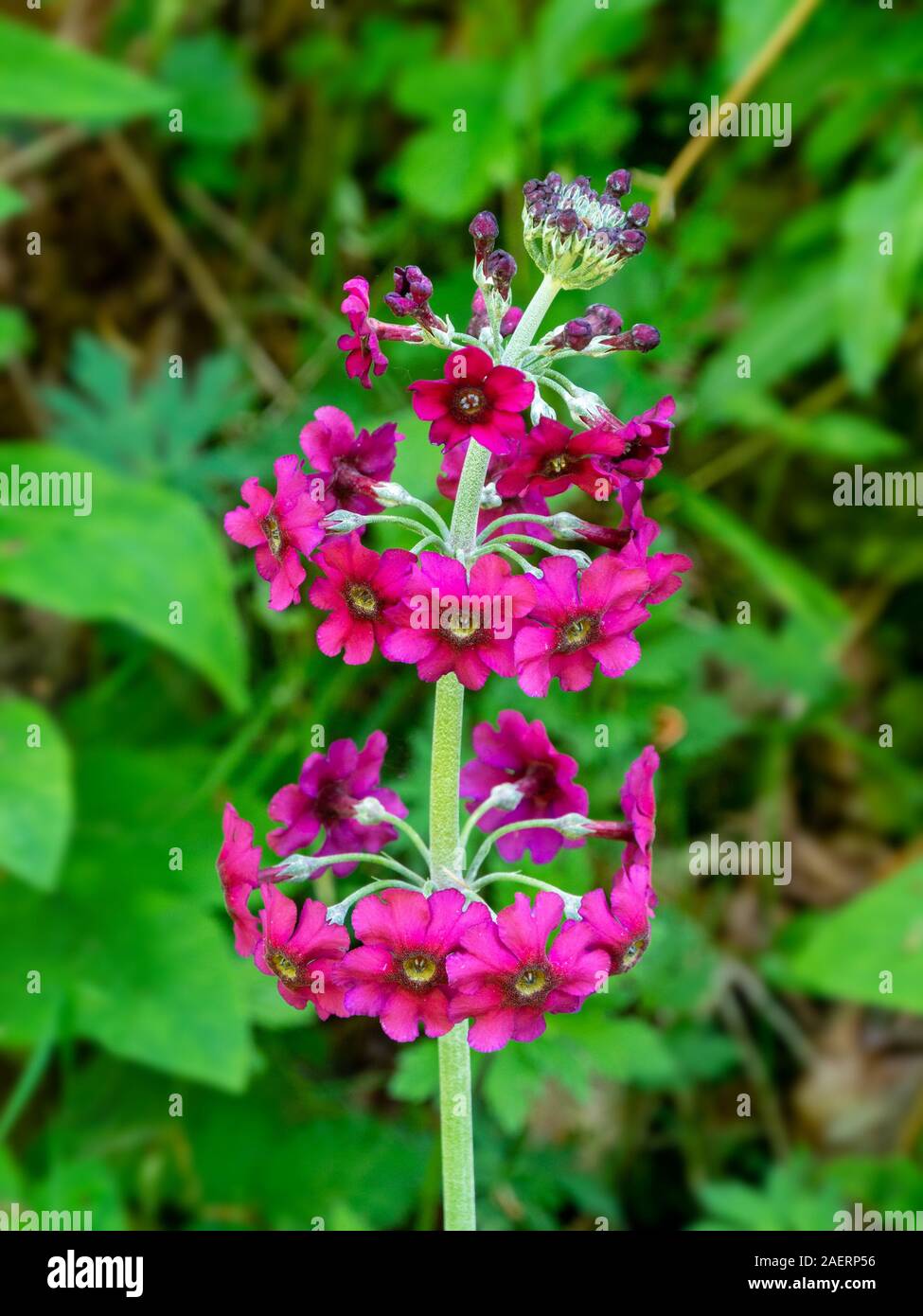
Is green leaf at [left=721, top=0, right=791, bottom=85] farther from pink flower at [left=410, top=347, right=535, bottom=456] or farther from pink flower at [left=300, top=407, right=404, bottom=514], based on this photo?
pink flower at [left=410, top=347, right=535, bottom=456]

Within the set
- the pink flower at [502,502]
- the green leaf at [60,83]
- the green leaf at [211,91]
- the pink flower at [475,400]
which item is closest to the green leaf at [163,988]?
the pink flower at [502,502]

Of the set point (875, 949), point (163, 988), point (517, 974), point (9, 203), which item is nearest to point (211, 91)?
point (9, 203)

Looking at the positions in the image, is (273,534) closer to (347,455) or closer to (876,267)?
(347,455)

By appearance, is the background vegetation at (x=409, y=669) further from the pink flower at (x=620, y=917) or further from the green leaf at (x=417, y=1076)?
the pink flower at (x=620, y=917)

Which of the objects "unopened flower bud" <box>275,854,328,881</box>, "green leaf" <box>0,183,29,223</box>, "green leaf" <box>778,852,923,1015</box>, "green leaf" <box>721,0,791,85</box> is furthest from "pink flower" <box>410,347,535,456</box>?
"green leaf" <box>721,0,791,85</box>
